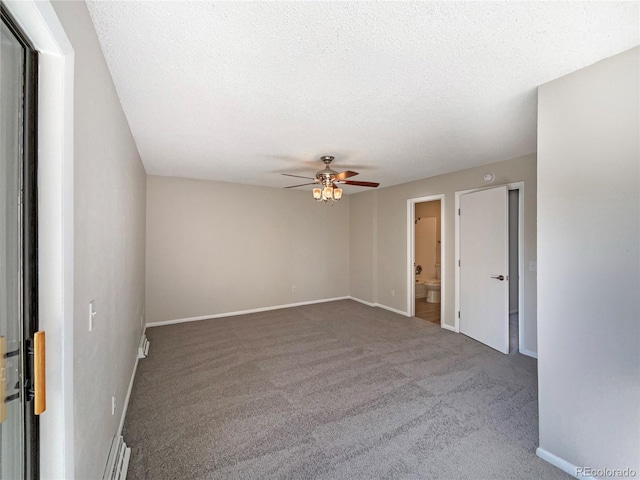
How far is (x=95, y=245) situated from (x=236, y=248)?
3.71 meters

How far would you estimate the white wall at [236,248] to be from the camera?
4.47 metres

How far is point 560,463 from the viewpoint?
1722mm

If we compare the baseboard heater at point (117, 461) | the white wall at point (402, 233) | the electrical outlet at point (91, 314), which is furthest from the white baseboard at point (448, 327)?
the electrical outlet at point (91, 314)

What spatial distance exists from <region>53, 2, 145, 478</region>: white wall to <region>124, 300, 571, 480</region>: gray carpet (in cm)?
49

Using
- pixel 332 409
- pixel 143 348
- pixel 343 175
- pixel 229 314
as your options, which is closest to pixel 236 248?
pixel 229 314

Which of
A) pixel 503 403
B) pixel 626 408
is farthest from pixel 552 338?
pixel 503 403

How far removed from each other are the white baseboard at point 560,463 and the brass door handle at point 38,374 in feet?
8.69

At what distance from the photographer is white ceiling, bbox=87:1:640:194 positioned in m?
1.24

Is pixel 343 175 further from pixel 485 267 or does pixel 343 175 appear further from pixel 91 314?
pixel 91 314

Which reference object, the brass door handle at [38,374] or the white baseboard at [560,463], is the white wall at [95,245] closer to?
the brass door handle at [38,374]

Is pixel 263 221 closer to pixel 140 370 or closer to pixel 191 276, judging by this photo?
pixel 191 276

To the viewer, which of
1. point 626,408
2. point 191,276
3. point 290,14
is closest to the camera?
point 290,14

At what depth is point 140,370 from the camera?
2914 millimetres

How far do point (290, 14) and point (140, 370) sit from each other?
3.41 metres
